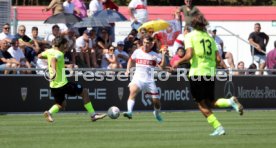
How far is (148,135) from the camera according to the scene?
16.5 meters

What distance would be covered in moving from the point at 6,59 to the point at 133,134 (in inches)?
409

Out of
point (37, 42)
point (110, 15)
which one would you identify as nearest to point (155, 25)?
point (110, 15)

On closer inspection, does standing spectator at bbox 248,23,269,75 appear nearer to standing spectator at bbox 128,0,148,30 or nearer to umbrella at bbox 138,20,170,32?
standing spectator at bbox 128,0,148,30

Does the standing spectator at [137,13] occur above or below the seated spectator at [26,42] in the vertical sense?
above

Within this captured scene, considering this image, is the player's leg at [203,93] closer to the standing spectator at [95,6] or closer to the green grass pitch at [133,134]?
the green grass pitch at [133,134]

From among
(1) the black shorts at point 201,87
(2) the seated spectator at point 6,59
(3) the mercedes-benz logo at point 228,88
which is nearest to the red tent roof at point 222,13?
(3) the mercedes-benz logo at point 228,88

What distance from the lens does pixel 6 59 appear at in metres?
26.4

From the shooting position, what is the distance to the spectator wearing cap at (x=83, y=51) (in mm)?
28250

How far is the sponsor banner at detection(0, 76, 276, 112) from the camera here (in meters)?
26.0

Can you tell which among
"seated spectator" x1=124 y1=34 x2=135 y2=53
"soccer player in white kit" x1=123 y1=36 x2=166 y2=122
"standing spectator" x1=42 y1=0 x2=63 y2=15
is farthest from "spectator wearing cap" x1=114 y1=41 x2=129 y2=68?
"soccer player in white kit" x1=123 y1=36 x2=166 y2=122

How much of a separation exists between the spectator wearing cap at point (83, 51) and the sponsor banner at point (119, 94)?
1.36 meters

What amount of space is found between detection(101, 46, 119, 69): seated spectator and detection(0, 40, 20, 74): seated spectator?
3342 mm

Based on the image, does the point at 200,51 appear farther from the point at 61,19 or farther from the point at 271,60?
the point at 271,60

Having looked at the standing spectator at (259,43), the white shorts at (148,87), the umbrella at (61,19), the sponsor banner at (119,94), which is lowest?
the sponsor banner at (119,94)
